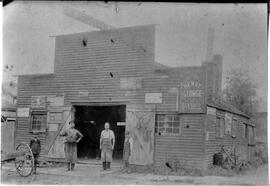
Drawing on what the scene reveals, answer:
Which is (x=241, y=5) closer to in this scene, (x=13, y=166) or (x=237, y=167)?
(x=237, y=167)

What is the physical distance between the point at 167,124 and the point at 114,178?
94.4 inches

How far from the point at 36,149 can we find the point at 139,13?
465cm

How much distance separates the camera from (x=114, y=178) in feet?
39.6

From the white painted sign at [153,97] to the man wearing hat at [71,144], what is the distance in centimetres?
217

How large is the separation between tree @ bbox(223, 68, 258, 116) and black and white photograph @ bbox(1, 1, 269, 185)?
0.03m

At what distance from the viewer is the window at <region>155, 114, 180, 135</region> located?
13300 mm

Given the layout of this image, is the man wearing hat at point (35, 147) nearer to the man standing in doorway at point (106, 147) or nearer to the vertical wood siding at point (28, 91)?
the vertical wood siding at point (28, 91)

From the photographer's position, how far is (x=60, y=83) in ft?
44.7

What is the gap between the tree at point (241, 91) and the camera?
11.4 m

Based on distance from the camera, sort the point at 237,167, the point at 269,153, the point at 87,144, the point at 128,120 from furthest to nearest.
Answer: the point at 87,144 < the point at 128,120 < the point at 237,167 < the point at 269,153

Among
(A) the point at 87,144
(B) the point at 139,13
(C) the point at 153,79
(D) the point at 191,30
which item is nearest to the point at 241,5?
(D) the point at 191,30

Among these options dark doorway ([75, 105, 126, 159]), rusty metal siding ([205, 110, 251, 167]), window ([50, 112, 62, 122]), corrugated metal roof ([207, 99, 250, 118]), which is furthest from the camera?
dark doorway ([75, 105, 126, 159])

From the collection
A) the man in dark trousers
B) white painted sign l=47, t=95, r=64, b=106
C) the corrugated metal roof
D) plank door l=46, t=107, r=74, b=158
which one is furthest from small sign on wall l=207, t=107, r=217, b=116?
the man in dark trousers

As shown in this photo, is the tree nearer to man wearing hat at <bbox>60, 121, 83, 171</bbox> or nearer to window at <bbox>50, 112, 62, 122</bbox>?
man wearing hat at <bbox>60, 121, 83, 171</bbox>
